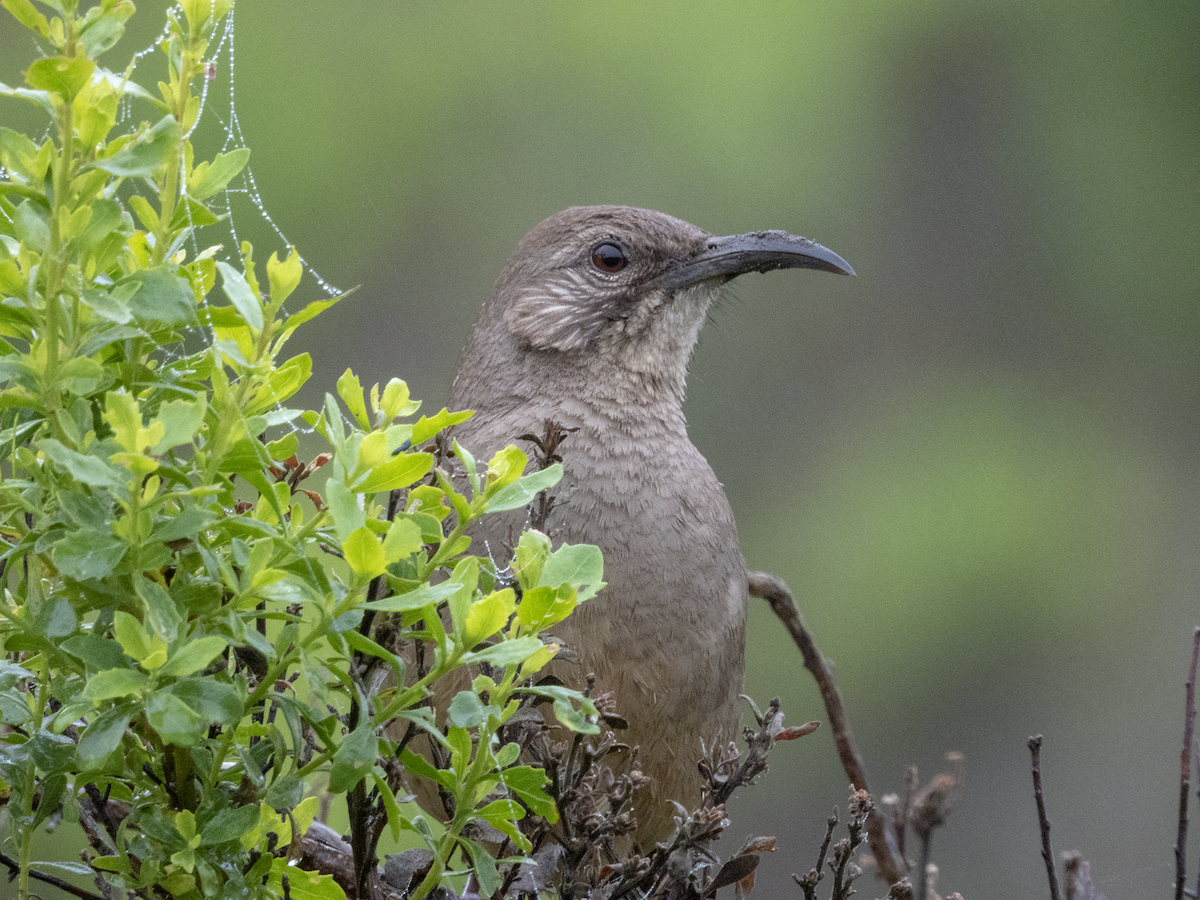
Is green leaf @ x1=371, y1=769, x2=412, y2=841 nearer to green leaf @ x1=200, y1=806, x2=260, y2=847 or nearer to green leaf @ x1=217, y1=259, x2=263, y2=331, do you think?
green leaf @ x1=200, y1=806, x2=260, y2=847

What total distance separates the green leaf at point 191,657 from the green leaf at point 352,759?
103 mm

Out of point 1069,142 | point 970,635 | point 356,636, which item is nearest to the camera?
point 356,636

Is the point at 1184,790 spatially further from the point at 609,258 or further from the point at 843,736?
the point at 609,258

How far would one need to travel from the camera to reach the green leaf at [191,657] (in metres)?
0.68

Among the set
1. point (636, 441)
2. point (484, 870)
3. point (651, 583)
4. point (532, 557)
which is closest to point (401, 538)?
point (532, 557)

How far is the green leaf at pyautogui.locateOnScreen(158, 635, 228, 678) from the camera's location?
0.68m

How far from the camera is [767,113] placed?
4180 millimetres

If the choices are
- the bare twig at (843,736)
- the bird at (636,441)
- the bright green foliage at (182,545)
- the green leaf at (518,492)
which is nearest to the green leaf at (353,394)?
the bright green foliage at (182,545)

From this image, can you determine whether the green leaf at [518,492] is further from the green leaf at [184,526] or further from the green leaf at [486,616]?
the green leaf at [184,526]

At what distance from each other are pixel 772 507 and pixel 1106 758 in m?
1.40

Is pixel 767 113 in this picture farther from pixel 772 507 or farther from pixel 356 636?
pixel 356 636

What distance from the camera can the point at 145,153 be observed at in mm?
717

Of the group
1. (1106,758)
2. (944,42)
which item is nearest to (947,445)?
(1106,758)

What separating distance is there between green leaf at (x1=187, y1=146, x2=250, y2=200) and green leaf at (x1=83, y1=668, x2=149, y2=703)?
1.08ft
